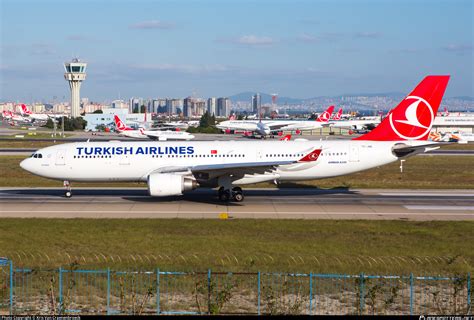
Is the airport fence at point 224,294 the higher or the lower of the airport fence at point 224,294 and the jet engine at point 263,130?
the lower

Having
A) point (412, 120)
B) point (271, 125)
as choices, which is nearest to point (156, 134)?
point (271, 125)

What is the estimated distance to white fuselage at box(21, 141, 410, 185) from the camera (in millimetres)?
39750

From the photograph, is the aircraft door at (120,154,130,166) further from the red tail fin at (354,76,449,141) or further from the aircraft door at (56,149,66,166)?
the red tail fin at (354,76,449,141)

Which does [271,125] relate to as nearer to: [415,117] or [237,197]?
[415,117]

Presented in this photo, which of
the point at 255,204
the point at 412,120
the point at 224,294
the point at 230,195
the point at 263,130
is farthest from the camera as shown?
the point at 263,130

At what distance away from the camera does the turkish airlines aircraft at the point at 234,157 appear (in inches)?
1558

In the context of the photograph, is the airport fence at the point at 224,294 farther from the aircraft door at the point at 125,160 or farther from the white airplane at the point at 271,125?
the white airplane at the point at 271,125

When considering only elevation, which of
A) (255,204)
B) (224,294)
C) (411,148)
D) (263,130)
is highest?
(411,148)

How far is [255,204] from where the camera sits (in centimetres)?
3909

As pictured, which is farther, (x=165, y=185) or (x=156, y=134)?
(x=156, y=134)

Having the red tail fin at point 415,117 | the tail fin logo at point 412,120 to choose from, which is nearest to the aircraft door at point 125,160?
the red tail fin at point 415,117

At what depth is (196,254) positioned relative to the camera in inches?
1005

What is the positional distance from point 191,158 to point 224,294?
72.8ft

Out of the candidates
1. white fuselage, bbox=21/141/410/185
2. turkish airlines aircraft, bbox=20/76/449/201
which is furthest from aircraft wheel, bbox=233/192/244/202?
white fuselage, bbox=21/141/410/185
